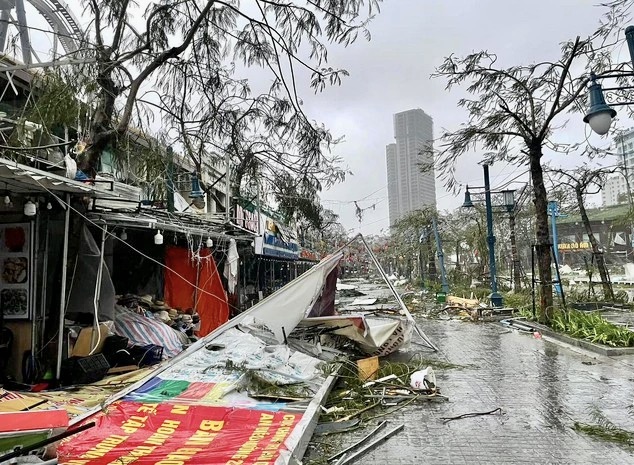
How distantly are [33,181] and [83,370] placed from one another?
8.52 feet

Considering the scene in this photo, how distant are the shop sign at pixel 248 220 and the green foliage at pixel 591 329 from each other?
8.98 meters

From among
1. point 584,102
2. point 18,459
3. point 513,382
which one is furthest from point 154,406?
point 584,102

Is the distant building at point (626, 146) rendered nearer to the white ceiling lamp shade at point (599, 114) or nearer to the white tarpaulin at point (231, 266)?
the white ceiling lamp shade at point (599, 114)

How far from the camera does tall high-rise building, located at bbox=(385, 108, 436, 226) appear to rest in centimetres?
1675

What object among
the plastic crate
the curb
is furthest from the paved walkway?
the plastic crate

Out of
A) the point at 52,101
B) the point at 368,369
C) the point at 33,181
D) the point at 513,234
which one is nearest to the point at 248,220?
the point at 368,369

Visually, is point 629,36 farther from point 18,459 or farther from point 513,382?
point 18,459

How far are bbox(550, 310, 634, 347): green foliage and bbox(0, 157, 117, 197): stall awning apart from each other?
9.85 m

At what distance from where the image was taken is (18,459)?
11.0 ft

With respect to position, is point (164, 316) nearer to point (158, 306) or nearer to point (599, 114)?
point (158, 306)

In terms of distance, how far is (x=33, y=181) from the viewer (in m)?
5.90


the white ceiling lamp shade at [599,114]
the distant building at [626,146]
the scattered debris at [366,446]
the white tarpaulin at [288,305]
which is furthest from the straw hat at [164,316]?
the distant building at [626,146]

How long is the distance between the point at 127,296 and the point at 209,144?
4423 mm

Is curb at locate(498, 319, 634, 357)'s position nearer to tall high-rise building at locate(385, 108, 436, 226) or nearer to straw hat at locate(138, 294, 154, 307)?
tall high-rise building at locate(385, 108, 436, 226)
